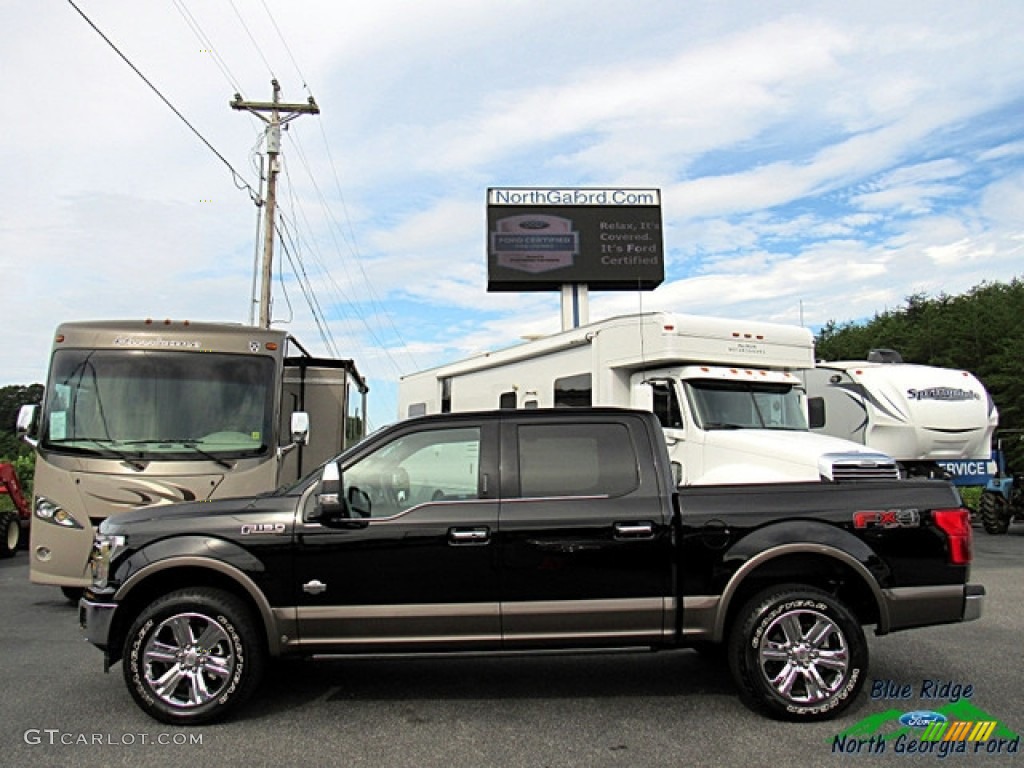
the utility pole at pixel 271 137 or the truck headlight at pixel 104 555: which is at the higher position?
the utility pole at pixel 271 137

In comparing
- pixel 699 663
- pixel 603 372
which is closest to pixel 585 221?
pixel 603 372

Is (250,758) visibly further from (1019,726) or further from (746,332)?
(746,332)

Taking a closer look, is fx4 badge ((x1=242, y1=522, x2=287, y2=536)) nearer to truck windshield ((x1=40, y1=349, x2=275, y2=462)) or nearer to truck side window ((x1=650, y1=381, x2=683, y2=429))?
truck windshield ((x1=40, y1=349, x2=275, y2=462))

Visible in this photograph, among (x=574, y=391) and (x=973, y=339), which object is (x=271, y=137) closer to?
(x=574, y=391)

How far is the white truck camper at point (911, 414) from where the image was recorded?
14.3 metres

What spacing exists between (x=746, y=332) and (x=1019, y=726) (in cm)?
669

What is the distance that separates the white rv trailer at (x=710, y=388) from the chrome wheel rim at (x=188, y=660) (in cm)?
566

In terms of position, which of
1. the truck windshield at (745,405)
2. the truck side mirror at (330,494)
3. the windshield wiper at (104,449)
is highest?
the truck windshield at (745,405)

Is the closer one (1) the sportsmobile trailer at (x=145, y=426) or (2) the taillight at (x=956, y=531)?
(2) the taillight at (x=956, y=531)

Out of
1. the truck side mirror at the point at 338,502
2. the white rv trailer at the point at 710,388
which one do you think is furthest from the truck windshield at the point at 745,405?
the truck side mirror at the point at 338,502

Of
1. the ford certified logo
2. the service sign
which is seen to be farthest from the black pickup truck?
the service sign

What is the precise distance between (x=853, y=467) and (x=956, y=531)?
3.72 m

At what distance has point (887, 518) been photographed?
17.1ft

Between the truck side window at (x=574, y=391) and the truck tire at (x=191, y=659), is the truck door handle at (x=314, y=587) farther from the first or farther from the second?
the truck side window at (x=574, y=391)
